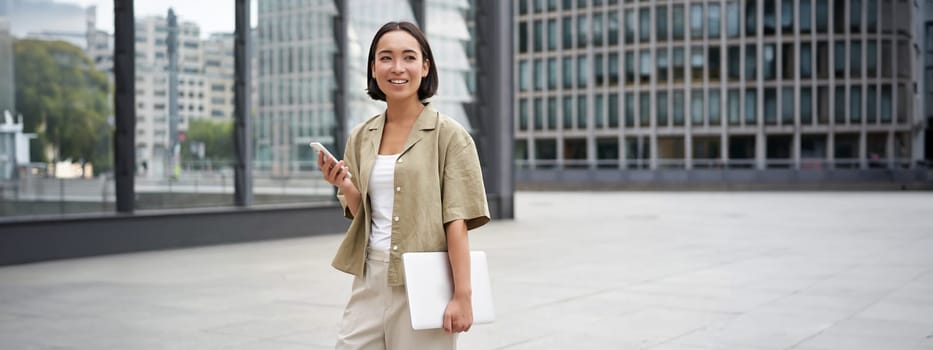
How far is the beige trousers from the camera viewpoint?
9.70 ft

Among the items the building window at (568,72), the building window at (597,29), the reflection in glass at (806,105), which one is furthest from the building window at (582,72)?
the reflection in glass at (806,105)

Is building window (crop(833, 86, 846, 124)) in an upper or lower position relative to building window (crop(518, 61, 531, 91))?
lower

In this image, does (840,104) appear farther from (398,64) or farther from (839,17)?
(398,64)

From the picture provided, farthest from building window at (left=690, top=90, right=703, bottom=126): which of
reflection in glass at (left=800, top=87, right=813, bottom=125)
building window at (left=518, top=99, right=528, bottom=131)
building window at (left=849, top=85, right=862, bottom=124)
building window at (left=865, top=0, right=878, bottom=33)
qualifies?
building window at (left=518, top=99, right=528, bottom=131)

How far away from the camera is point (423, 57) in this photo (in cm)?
302

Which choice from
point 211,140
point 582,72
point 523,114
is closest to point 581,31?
point 582,72

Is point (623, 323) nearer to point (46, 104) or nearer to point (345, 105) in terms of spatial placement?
point (46, 104)

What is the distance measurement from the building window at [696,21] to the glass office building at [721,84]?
3.3 inches

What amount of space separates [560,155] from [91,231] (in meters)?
60.8

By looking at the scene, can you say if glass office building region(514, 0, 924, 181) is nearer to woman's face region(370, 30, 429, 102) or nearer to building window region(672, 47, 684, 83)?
building window region(672, 47, 684, 83)

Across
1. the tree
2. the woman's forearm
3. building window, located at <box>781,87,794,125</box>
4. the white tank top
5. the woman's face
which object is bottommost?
the woman's forearm

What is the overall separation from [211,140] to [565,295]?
8649 millimetres

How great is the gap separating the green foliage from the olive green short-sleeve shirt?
498 inches

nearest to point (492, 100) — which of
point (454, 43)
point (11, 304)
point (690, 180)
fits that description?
point (454, 43)
